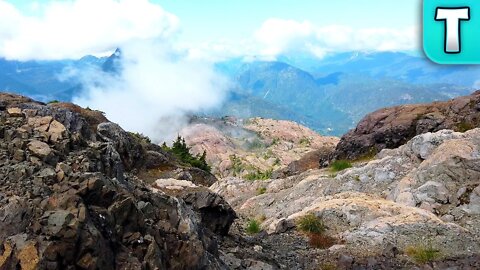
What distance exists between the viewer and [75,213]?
11.4 metres

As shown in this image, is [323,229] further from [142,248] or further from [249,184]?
[249,184]

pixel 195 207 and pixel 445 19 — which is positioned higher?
pixel 445 19

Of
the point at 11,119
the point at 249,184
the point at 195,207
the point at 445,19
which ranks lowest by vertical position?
the point at 249,184

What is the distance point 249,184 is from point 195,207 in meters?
21.5

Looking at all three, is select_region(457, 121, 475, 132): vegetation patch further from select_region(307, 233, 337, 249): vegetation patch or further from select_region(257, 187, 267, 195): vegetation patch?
select_region(307, 233, 337, 249): vegetation patch

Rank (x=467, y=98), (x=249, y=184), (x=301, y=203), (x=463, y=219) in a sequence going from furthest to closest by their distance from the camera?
(x=467, y=98)
(x=249, y=184)
(x=301, y=203)
(x=463, y=219)

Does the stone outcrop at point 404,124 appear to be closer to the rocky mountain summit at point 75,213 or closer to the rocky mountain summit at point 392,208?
the rocky mountain summit at point 392,208

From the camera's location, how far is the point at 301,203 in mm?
32750

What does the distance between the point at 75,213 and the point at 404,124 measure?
4513cm

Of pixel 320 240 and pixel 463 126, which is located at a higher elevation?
pixel 463 126

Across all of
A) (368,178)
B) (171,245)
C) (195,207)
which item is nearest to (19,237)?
(171,245)

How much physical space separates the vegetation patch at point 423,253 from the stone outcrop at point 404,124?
2568cm

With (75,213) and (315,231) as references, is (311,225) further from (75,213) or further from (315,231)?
(75,213)

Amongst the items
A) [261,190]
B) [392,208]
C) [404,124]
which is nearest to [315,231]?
[392,208]
